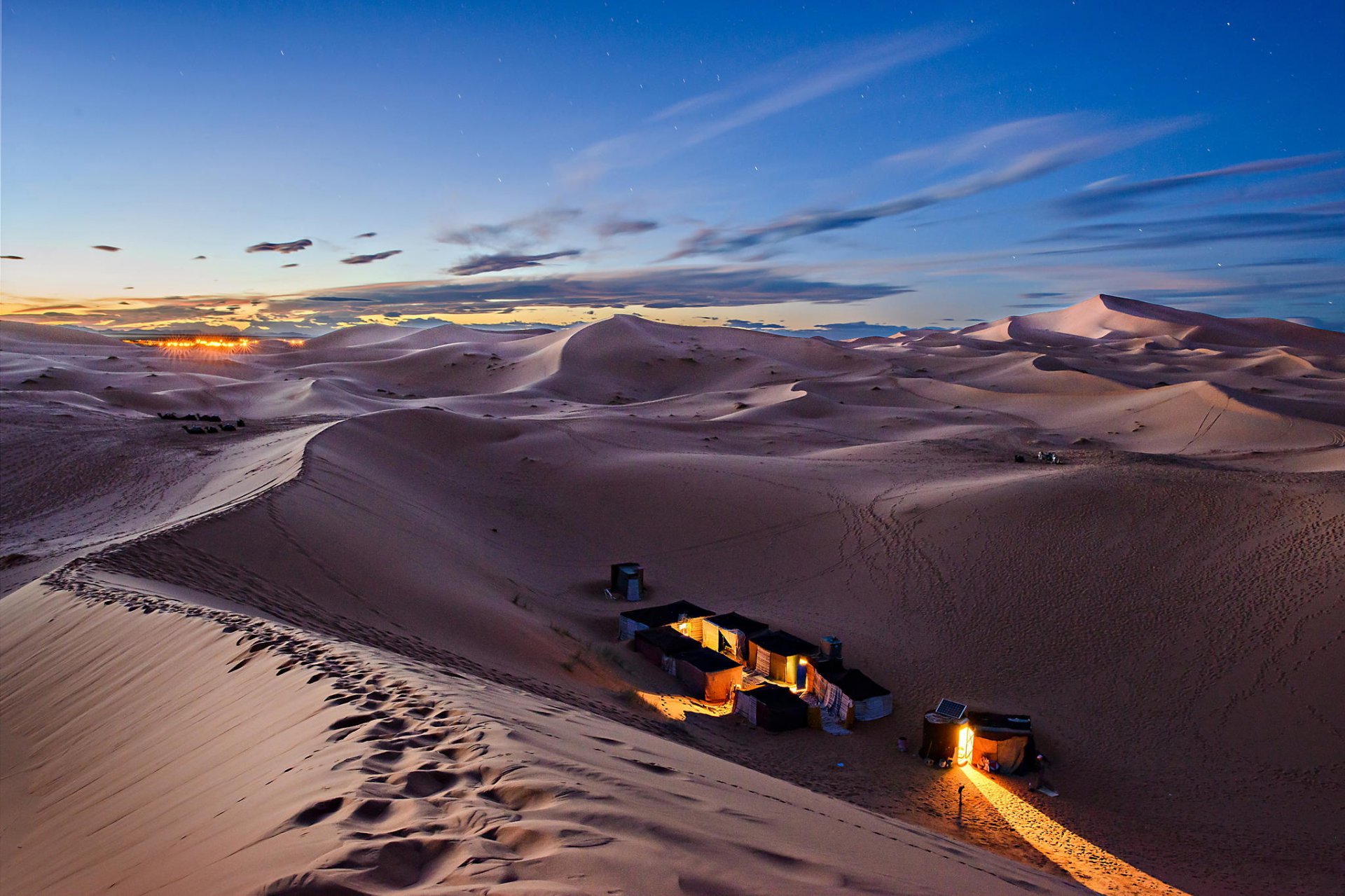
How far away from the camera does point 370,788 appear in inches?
142

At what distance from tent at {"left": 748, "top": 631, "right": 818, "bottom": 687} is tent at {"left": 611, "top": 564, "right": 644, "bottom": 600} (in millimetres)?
3172

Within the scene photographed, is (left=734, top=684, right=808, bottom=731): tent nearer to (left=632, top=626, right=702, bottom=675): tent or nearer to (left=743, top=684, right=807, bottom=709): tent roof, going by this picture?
(left=743, top=684, right=807, bottom=709): tent roof

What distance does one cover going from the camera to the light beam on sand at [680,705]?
11.2 m

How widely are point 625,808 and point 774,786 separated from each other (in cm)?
241

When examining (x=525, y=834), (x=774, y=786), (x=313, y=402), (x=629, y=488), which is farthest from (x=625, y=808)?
→ (x=313, y=402)

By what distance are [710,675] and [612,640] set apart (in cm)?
246

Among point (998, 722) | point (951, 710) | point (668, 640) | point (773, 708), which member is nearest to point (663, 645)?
point (668, 640)

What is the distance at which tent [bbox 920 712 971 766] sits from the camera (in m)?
10.7

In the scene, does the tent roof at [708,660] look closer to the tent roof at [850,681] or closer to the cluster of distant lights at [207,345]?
the tent roof at [850,681]

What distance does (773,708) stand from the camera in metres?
11.6

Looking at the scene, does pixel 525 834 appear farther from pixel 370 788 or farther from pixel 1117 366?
pixel 1117 366

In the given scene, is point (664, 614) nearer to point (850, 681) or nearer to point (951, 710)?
point (850, 681)

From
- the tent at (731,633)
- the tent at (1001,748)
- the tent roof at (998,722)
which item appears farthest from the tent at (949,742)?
the tent at (731,633)

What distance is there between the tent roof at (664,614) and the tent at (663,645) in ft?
1.62
